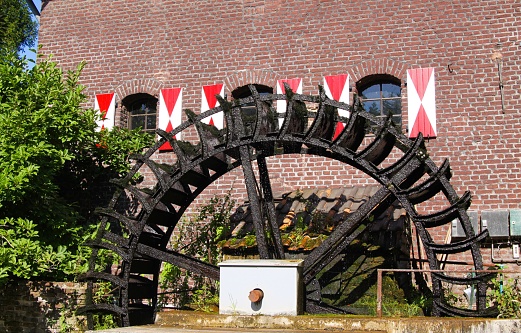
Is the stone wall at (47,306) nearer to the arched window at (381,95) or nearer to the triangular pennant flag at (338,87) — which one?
the triangular pennant flag at (338,87)

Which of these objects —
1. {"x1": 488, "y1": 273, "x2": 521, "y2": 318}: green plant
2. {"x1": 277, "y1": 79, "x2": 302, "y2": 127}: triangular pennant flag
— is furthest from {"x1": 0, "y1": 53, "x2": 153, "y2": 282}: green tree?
{"x1": 488, "y1": 273, "x2": 521, "y2": 318}: green plant

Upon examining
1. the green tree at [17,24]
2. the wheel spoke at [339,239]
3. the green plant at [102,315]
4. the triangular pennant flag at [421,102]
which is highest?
the green tree at [17,24]

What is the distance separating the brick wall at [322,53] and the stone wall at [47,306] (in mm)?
2758

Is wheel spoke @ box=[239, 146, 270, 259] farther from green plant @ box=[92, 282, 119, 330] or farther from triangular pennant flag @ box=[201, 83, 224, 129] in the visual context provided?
triangular pennant flag @ box=[201, 83, 224, 129]

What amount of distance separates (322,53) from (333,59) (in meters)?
0.22

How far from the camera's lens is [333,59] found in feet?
35.0

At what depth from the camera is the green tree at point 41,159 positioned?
8984 millimetres

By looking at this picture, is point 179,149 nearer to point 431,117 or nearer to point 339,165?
point 339,165

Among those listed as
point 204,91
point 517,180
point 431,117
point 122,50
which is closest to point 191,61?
point 204,91

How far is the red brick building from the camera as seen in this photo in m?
9.80

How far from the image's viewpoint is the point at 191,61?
1146 cm

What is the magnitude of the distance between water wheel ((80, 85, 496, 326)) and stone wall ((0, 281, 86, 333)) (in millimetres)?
1074

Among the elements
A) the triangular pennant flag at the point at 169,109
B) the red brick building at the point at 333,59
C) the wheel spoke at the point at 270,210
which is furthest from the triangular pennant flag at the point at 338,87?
the triangular pennant flag at the point at 169,109

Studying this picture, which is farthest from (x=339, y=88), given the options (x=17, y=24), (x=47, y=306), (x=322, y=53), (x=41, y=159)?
(x=17, y=24)
